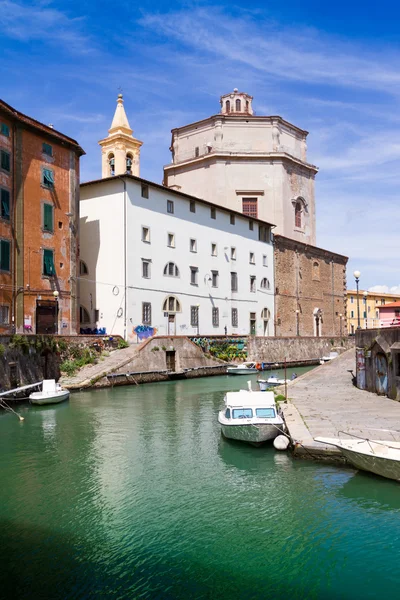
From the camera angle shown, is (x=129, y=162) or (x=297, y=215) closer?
(x=129, y=162)

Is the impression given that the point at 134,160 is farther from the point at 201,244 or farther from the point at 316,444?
the point at 316,444

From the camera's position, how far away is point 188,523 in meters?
12.5

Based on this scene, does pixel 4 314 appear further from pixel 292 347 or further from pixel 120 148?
pixel 292 347

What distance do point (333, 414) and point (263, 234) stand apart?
144 feet

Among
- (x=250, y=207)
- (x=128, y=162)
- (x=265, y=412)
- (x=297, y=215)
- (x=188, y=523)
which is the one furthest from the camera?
(x=297, y=215)

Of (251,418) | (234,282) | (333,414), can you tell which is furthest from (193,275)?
(251,418)

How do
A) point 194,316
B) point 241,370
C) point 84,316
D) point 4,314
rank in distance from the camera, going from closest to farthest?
point 4,314 → point 84,316 → point 241,370 → point 194,316

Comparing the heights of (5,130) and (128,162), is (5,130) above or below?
below

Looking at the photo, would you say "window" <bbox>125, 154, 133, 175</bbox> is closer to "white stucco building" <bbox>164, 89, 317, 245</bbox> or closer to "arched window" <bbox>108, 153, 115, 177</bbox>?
"arched window" <bbox>108, 153, 115, 177</bbox>

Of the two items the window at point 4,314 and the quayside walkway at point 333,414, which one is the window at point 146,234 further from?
the quayside walkway at point 333,414

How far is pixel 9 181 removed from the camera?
37125 millimetres

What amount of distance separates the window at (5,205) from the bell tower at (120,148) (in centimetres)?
2122

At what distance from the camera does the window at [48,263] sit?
130ft

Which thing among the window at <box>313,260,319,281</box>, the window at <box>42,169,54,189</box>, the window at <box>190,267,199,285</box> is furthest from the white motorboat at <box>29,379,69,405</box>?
the window at <box>313,260,319,281</box>
